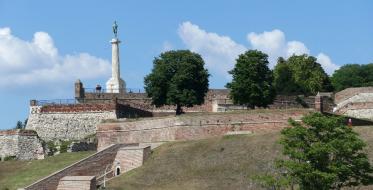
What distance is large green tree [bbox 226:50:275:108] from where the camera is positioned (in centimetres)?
7044

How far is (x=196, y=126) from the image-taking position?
6669cm

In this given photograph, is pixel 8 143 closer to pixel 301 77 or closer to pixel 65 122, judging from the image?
pixel 65 122

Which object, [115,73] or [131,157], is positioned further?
[115,73]

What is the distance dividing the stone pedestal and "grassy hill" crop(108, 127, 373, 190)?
23.0 meters

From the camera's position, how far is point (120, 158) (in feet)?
210

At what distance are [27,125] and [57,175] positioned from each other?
19152 millimetres

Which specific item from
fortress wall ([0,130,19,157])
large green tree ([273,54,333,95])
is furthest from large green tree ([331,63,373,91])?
fortress wall ([0,130,19,157])

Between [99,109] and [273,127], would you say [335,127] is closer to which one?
[273,127]

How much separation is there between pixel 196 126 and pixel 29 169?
42.2 ft

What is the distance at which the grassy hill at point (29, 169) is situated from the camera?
205ft

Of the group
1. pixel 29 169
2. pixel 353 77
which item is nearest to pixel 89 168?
pixel 29 169

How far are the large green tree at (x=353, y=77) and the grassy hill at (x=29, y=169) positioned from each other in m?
38.2

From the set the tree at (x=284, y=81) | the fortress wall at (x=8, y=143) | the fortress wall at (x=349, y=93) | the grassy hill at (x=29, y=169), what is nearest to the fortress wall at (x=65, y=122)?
the fortress wall at (x=8, y=143)

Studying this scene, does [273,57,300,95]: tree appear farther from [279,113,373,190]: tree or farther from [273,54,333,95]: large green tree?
[279,113,373,190]: tree
